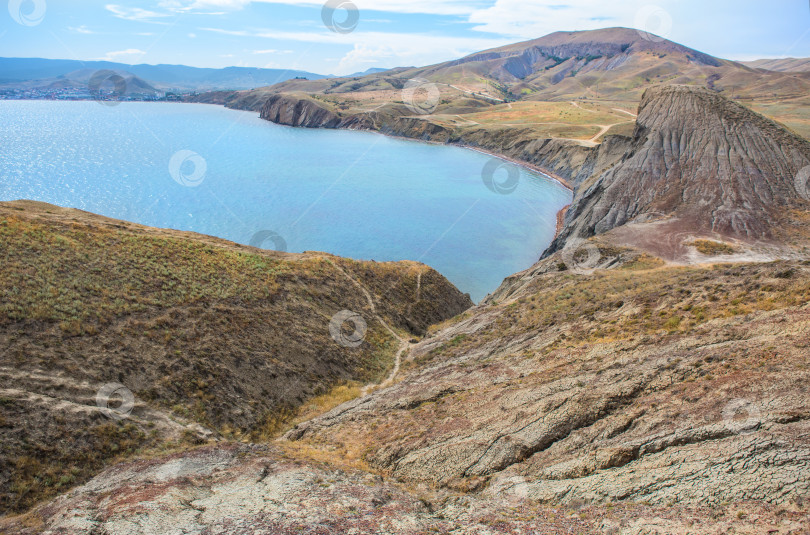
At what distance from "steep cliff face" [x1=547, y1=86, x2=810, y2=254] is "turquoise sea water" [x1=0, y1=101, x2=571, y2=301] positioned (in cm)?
1563

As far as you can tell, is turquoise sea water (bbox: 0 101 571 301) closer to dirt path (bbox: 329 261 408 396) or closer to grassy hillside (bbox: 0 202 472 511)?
dirt path (bbox: 329 261 408 396)

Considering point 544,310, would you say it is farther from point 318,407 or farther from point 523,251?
point 523,251

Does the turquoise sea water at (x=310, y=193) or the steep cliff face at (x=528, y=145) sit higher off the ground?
the steep cliff face at (x=528, y=145)

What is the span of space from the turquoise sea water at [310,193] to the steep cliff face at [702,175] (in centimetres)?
1563

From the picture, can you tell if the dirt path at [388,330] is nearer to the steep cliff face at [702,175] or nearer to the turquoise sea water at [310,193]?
the turquoise sea water at [310,193]

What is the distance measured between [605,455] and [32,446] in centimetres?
2002

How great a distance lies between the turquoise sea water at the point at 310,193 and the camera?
7200 cm

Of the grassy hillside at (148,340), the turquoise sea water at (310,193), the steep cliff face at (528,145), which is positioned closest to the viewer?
the grassy hillside at (148,340)

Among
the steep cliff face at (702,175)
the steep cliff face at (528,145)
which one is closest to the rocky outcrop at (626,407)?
the steep cliff face at (702,175)

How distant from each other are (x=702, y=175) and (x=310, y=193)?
72.8m

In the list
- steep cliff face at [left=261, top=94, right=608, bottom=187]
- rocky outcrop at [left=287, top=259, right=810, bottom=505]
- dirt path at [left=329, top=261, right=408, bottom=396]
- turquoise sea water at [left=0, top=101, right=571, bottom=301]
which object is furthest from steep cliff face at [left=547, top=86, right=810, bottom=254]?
dirt path at [left=329, top=261, right=408, bottom=396]

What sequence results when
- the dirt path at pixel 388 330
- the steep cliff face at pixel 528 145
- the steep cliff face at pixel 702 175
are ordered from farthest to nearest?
1. the steep cliff face at pixel 528 145
2. the steep cliff face at pixel 702 175
3. the dirt path at pixel 388 330

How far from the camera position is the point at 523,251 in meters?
72.1

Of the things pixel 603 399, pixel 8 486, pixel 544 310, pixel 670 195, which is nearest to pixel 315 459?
pixel 8 486
